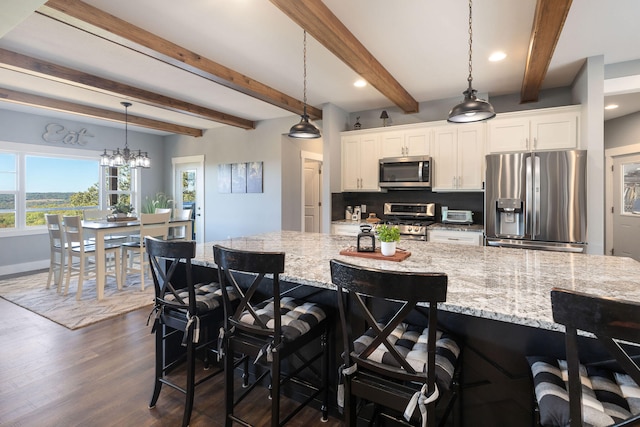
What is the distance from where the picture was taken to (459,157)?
13.9 ft

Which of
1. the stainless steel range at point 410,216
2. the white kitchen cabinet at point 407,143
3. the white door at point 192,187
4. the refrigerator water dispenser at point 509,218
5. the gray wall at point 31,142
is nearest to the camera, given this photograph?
the refrigerator water dispenser at point 509,218

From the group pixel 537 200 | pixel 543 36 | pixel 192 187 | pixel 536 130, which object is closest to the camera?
pixel 543 36

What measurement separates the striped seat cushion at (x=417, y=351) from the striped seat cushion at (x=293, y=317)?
328mm

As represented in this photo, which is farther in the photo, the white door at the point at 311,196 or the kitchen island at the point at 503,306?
the white door at the point at 311,196

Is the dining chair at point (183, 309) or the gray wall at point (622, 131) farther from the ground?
the gray wall at point (622, 131)

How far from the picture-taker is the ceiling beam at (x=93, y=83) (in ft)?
10.1

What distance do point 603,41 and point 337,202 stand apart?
11.0 feet

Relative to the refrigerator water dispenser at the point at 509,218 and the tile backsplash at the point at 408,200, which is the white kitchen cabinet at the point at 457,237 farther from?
the tile backsplash at the point at 408,200

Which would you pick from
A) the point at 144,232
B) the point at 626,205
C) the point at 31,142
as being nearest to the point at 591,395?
the point at 144,232

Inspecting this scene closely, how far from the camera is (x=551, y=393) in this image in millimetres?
1008

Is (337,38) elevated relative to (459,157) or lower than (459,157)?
elevated

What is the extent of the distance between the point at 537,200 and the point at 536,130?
915mm

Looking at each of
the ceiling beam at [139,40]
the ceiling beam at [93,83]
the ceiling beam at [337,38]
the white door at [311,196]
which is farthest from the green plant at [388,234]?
the white door at [311,196]

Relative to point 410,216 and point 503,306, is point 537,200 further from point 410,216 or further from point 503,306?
point 503,306
